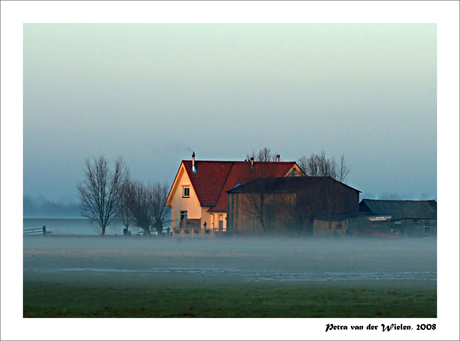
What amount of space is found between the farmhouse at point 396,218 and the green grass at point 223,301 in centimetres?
3763

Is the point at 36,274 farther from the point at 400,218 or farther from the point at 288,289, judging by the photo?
the point at 400,218

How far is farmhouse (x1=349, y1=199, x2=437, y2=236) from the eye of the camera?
61969mm

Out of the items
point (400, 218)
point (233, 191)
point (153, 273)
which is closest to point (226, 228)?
point (233, 191)

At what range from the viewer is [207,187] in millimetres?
72500

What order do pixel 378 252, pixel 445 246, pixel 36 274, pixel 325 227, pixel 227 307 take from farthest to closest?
pixel 325 227 → pixel 378 252 → pixel 36 274 → pixel 445 246 → pixel 227 307

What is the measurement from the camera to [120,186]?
3115 inches

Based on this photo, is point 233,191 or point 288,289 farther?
point 233,191

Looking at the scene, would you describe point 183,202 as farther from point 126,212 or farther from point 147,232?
point 126,212

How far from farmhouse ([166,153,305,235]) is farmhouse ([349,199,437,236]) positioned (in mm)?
10427

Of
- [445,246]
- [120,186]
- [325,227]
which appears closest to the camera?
[445,246]

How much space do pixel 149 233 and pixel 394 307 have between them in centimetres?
5709

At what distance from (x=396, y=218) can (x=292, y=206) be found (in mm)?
9549

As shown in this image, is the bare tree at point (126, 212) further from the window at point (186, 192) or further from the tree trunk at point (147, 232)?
the window at point (186, 192)

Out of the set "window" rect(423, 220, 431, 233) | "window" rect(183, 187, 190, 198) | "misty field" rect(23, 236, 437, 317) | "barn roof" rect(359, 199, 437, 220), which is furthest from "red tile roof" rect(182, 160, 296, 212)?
"misty field" rect(23, 236, 437, 317)
